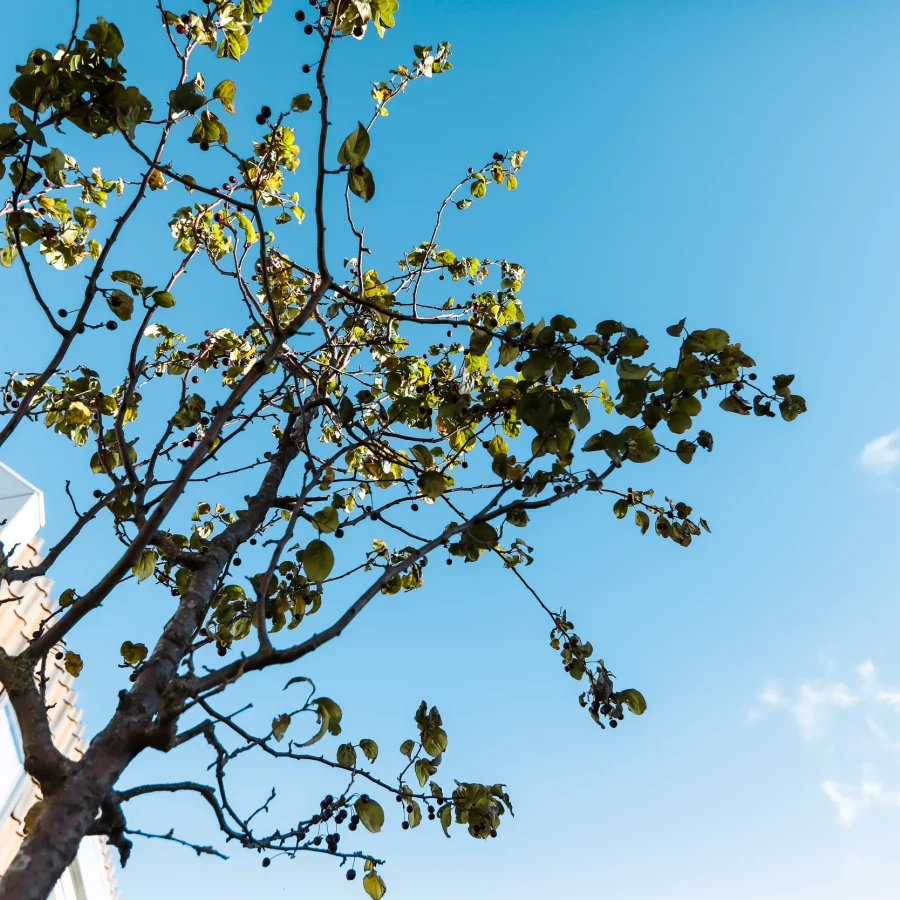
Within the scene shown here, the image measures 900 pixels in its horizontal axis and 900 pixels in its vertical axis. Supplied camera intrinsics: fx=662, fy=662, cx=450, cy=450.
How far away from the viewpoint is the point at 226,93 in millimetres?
2512

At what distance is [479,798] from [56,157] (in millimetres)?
2719

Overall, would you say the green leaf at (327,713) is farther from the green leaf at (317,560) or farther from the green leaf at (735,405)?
the green leaf at (735,405)

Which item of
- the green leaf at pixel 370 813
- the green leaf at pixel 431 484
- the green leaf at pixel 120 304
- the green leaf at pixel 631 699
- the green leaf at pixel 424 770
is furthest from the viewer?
the green leaf at pixel 631 699

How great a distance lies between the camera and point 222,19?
106 inches

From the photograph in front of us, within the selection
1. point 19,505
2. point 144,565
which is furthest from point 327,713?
point 19,505

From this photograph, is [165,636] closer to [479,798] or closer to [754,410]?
[479,798]

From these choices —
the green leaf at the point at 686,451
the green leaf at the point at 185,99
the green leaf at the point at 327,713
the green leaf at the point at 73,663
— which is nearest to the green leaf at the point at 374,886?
the green leaf at the point at 327,713

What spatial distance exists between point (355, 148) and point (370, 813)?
2.13 metres

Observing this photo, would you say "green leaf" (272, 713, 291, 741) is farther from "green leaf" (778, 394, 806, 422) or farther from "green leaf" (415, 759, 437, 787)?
"green leaf" (778, 394, 806, 422)

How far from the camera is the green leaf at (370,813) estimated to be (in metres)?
2.16

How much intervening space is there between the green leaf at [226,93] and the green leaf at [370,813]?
255 cm

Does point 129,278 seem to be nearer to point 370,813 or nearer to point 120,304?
point 120,304

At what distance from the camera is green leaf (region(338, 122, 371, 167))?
6.61 ft

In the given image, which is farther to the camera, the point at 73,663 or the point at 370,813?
the point at 73,663
